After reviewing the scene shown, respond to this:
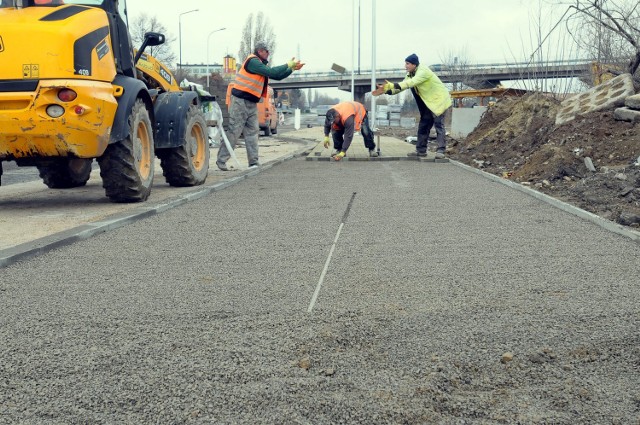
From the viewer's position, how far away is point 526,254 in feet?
16.4

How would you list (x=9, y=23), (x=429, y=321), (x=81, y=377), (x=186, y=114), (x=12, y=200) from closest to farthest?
(x=81, y=377), (x=429, y=321), (x=9, y=23), (x=12, y=200), (x=186, y=114)

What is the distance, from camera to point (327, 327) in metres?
3.36

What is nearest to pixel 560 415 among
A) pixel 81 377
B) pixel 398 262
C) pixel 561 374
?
pixel 561 374

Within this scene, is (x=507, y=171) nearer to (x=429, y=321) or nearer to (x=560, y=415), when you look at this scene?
(x=429, y=321)

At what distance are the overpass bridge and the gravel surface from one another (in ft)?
35.5

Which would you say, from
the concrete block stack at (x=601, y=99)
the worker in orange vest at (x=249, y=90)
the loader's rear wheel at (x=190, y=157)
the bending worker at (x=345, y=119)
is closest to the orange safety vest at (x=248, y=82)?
the worker in orange vest at (x=249, y=90)

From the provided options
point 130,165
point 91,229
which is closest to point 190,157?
point 130,165

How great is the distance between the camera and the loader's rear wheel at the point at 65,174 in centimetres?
962

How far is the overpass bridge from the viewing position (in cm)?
1617

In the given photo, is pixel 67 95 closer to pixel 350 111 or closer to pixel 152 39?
pixel 152 39

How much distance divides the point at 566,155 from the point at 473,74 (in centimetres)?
4385

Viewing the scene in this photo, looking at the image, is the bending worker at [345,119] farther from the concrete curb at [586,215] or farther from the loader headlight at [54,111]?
the loader headlight at [54,111]

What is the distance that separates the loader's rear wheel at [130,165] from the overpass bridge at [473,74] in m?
9.72

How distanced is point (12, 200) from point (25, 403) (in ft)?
21.9
